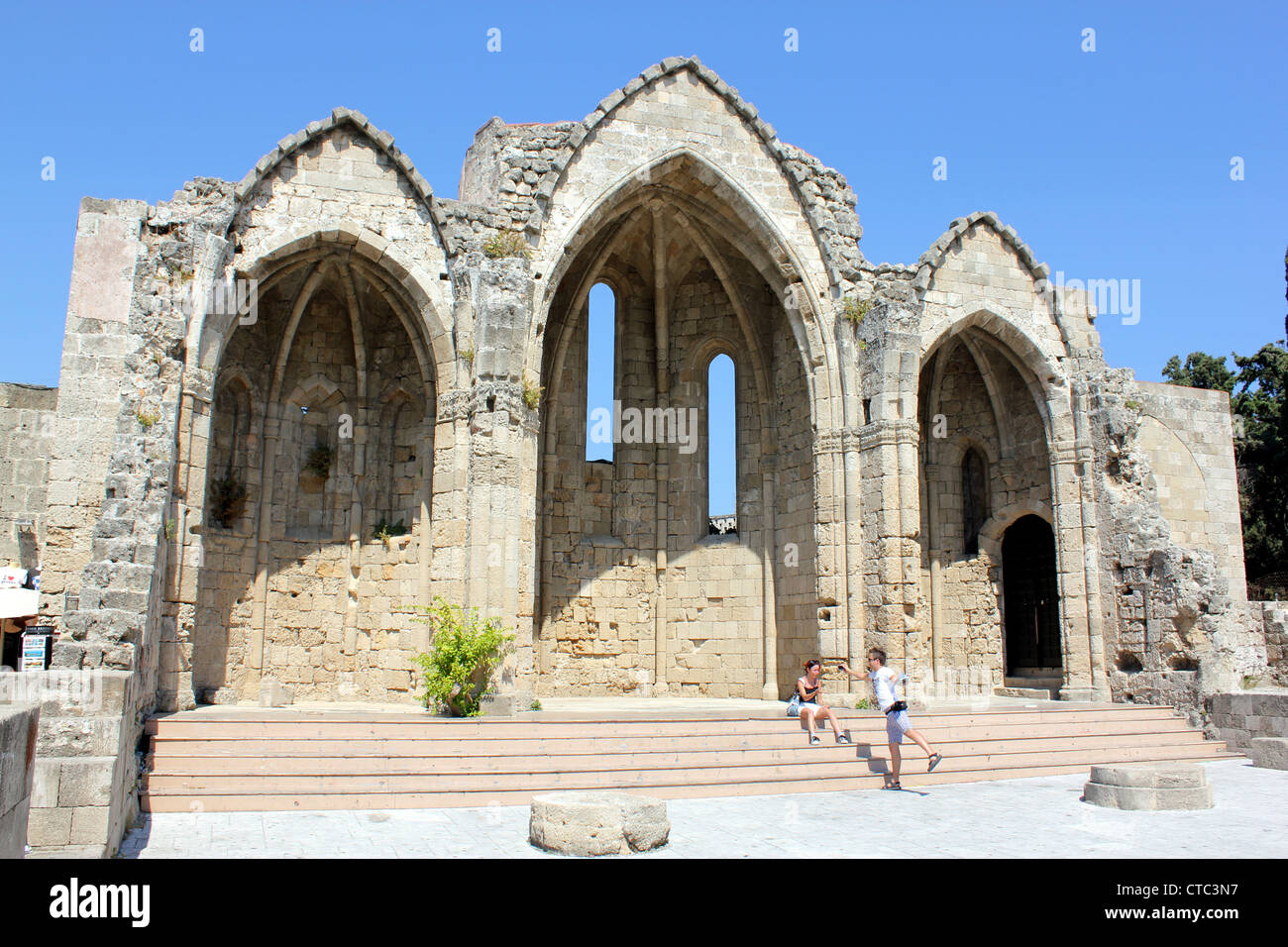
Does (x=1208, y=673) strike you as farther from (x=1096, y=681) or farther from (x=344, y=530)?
(x=344, y=530)

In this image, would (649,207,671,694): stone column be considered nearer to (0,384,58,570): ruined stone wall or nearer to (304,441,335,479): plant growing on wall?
(304,441,335,479): plant growing on wall

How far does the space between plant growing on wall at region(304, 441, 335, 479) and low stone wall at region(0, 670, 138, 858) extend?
8.70 m

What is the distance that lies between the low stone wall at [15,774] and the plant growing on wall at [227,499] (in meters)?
10.8

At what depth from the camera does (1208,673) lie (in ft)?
43.3

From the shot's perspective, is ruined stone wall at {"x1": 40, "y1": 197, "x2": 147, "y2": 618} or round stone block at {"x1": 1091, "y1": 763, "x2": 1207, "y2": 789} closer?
round stone block at {"x1": 1091, "y1": 763, "x2": 1207, "y2": 789}

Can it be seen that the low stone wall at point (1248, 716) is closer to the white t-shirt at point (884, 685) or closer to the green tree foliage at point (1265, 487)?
the white t-shirt at point (884, 685)

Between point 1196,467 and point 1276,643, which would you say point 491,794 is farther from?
point 1196,467

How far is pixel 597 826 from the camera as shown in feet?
21.2

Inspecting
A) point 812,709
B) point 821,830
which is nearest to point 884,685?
point 812,709

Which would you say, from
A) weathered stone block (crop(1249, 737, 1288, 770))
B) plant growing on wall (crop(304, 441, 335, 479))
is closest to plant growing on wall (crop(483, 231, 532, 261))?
plant growing on wall (crop(304, 441, 335, 479))

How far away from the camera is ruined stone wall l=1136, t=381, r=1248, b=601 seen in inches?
756

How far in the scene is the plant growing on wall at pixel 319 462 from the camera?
15414 mm

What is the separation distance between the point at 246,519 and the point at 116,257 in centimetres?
397

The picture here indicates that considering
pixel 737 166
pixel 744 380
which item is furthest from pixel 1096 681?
pixel 737 166
